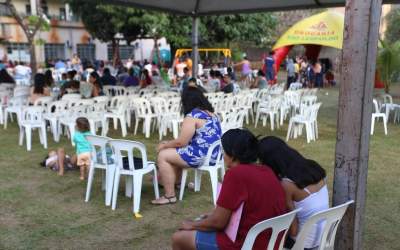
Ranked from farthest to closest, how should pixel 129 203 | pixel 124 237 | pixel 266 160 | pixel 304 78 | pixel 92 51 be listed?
pixel 92 51 < pixel 304 78 < pixel 129 203 < pixel 124 237 < pixel 266 160

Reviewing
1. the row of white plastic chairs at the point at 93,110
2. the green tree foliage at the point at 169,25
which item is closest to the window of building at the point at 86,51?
the green tree foliage at the point at 169,25

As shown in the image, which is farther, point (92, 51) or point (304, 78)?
point (92, 51)

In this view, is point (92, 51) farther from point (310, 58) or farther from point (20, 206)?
point (20, 206)

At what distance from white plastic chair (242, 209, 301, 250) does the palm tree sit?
12.1 m

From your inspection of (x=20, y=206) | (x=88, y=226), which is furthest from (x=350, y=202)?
(x=20, y=206)

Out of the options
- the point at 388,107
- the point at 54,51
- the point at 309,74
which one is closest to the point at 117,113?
the point at 388,107

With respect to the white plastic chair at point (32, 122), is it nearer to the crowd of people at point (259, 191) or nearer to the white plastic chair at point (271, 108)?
the white plastic chair at point (271, 108)

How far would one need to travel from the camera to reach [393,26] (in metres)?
25.3

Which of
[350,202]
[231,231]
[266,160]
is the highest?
[266,160]

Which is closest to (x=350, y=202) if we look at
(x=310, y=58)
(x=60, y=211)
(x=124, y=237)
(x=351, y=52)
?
(x=351, y=52)

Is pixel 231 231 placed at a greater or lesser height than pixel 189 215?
greater

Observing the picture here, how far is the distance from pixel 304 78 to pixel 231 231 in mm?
18502

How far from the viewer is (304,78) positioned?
2022cm

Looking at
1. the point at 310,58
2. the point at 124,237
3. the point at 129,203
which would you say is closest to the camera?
the point at 124,237
